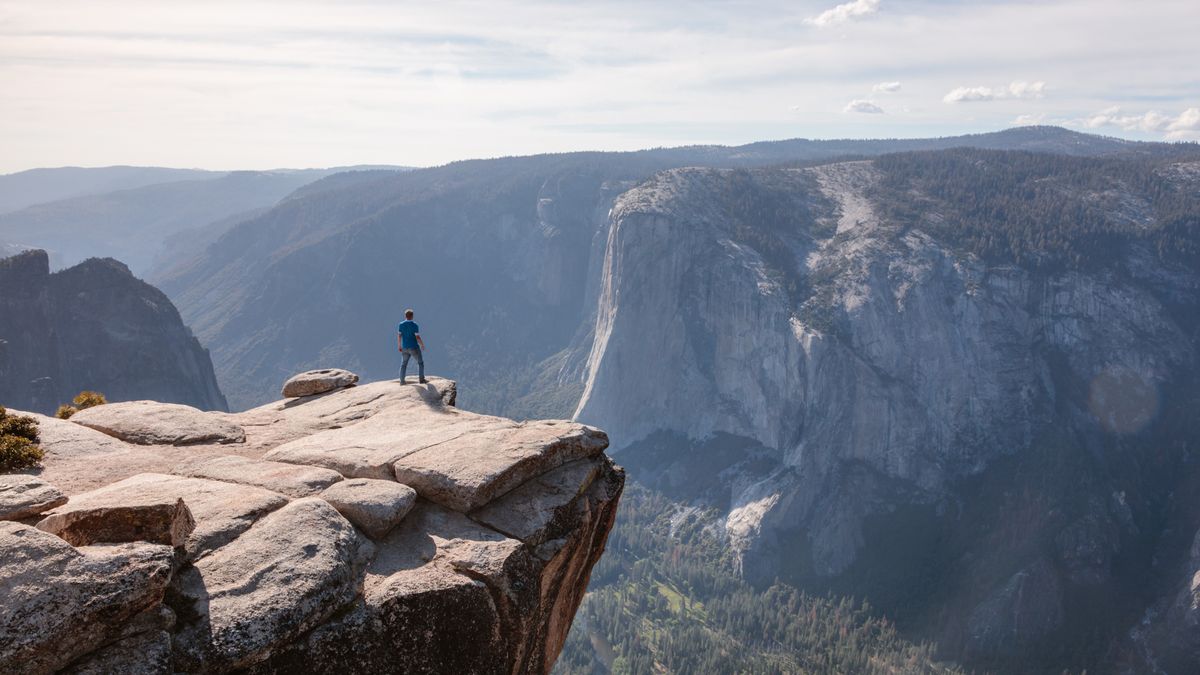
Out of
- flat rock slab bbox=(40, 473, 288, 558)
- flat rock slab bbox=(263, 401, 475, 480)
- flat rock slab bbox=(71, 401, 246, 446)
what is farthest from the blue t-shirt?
flat rock slab bbox=(40, 473, 288, 558)

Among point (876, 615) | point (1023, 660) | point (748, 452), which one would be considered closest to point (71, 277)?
Result: point (748, 452)

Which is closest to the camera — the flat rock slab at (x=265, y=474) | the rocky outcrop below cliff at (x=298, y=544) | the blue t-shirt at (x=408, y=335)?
the rocky outcrop below cliff at (x=298, y=544)

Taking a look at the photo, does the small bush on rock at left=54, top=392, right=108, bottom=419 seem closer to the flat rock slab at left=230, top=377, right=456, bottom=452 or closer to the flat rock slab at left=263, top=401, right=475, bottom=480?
the flat rock slab at left=230, top=377, right=456, bottom=452

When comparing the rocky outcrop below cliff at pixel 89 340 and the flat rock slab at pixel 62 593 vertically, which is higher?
the flat rock slab at pixel 62 593

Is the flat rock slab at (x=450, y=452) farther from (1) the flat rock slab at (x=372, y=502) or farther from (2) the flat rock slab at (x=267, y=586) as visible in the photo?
(2) the flat rock slab at (x=267, y=586)

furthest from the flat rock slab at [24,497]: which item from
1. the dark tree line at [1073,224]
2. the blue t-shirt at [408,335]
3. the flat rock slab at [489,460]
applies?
the dark tree line at [1073,224]

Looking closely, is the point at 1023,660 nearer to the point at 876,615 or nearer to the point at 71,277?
the point at 876,615
